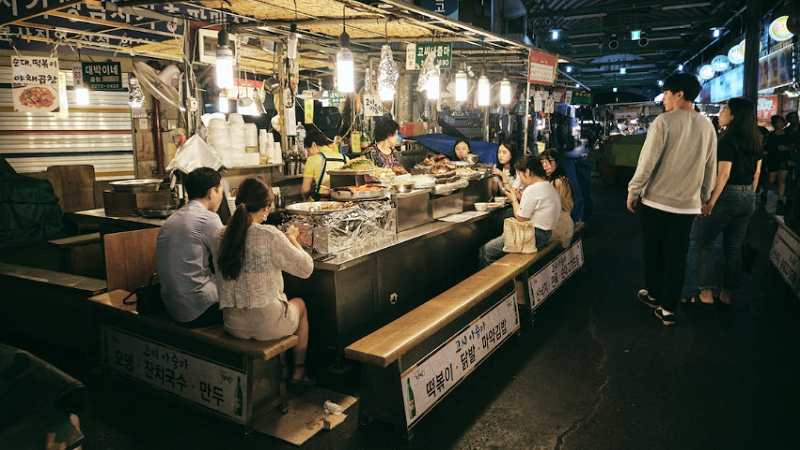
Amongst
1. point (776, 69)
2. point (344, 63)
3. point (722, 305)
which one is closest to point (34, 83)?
point (344, 63)

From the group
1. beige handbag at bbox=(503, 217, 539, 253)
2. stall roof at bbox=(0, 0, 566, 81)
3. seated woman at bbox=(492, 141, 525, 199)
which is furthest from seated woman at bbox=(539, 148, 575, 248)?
stall roof at bbox=(0, 0, 566, 81)

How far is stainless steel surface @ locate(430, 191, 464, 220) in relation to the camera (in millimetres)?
6691

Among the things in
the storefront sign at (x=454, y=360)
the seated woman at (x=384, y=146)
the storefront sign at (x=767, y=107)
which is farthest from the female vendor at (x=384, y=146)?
the storefront sign at (x=767, y=107)

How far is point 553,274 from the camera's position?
7.00 metres

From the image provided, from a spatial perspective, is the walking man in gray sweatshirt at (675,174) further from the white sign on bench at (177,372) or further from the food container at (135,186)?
the food container at (135,186)

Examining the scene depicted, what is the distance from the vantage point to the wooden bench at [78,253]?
6.86 metres

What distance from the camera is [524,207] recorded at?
6.52m

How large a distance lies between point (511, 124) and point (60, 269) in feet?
61.2

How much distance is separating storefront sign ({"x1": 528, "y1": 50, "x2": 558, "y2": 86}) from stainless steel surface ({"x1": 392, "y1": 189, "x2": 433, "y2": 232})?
507 cm

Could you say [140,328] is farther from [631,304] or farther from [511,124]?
[511,124]

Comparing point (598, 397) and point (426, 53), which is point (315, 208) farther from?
point (426, 53)

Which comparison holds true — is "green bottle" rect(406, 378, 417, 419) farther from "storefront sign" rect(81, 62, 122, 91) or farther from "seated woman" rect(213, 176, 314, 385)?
"storefront sign" rect(81, 62, 122, 91)

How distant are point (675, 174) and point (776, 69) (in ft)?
37.1

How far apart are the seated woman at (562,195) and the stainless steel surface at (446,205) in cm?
122
